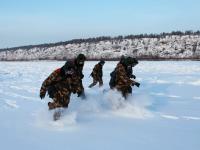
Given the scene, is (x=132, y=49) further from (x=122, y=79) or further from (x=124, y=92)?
(x=122, y=79)

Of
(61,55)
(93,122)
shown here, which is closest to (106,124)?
(93,122)

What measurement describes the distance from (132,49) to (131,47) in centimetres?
243

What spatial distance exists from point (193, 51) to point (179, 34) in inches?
1054

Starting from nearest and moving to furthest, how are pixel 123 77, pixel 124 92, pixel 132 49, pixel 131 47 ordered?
1. pixel 123 77
2. pixel 124 92
3. pixel 132 49
4. pixel 131 47

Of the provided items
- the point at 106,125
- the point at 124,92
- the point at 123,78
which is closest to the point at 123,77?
the point at 123,78

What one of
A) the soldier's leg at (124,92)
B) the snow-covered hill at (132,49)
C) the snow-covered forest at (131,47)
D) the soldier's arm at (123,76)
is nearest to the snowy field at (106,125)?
the soldier's leg at (124,92)

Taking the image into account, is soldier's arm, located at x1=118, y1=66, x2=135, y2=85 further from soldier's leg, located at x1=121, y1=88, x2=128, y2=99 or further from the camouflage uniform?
soldier's leg, located at x1=121, y1=88, x2=128, y2=99

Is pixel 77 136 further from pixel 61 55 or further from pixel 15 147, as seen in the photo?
pixel 61 55

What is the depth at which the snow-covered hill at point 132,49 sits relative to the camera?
96250mm

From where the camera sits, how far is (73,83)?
9180mm

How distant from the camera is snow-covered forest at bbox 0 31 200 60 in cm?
9712

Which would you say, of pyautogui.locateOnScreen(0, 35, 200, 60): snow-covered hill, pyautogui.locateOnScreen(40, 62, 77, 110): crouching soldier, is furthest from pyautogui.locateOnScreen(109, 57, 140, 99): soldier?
pyautogui.locateOnScreen(0, 35, 200, 60): snow-covered hill

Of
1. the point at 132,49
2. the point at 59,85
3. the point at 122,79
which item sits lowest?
the point at 132,49

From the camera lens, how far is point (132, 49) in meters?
119
